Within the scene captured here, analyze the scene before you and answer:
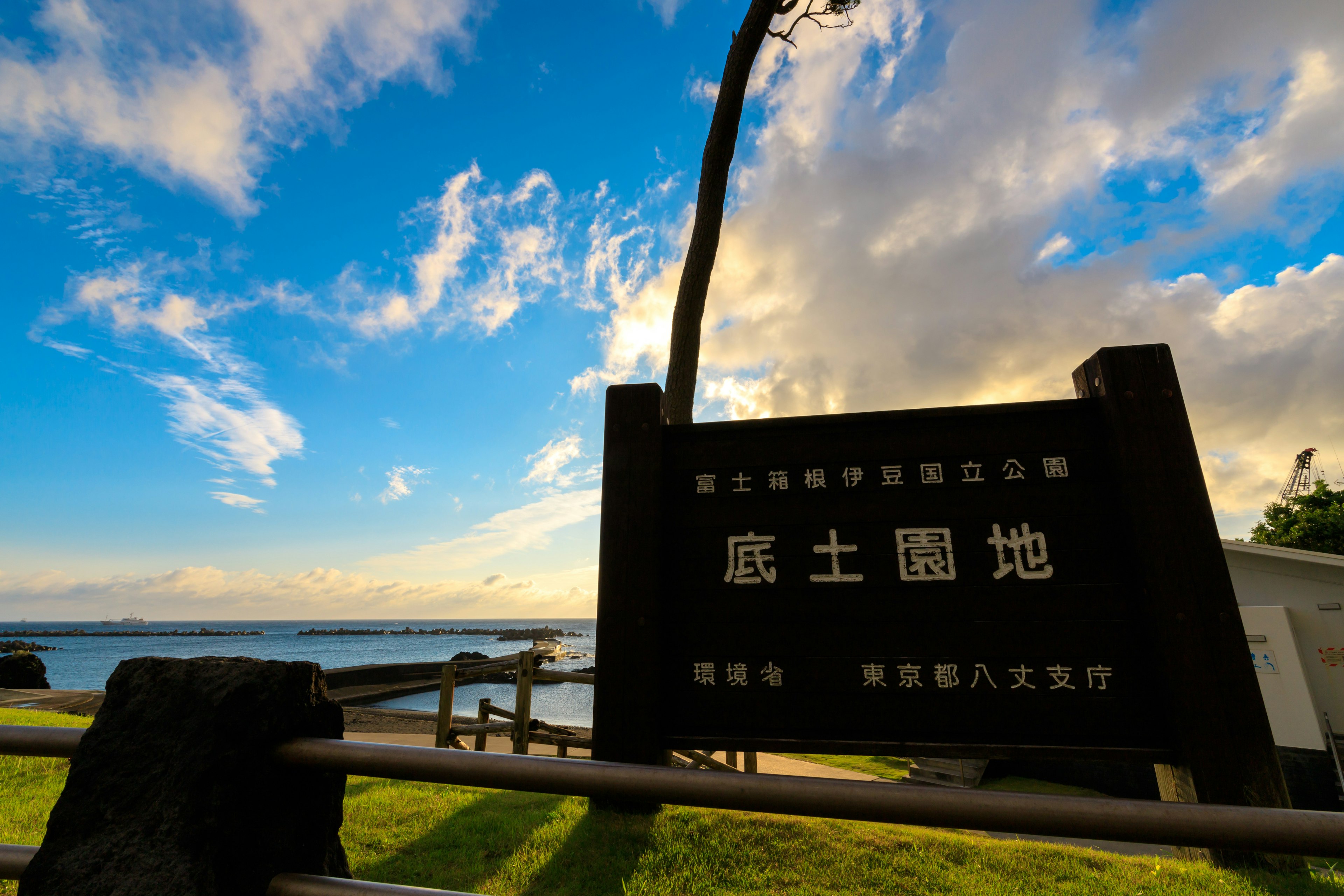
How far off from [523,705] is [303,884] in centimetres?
546

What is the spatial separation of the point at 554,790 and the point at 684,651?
1312 millimetres

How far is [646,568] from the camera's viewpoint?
8.59ft

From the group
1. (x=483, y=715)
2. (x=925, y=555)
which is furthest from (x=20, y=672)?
(x=925, y=555)

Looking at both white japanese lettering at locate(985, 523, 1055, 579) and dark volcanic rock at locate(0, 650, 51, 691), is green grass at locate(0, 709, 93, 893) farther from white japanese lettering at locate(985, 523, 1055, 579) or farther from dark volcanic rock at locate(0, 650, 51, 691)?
dark volcanic rock at locate(0, 650, 51, 691)

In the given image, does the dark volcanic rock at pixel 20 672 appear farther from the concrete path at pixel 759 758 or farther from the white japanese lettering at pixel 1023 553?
the white japanese lettering at pixel 1023 553

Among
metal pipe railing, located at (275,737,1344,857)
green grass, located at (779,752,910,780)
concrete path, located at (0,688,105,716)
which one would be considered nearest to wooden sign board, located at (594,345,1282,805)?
metal pipe railing, located at (275,737,1344,857)

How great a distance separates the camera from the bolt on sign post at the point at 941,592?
226 cm

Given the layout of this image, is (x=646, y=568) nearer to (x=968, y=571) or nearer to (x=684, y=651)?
(x=684, y=651)

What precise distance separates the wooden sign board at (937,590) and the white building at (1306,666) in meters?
9.53

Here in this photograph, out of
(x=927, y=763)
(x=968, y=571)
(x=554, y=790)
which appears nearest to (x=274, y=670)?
(x=554, y=790)

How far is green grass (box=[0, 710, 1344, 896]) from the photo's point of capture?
9.66 ft

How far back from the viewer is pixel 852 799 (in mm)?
1216

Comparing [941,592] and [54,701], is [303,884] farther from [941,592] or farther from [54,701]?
[54,701]

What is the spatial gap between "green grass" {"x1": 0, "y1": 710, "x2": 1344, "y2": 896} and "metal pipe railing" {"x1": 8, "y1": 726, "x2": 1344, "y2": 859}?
2.21m
